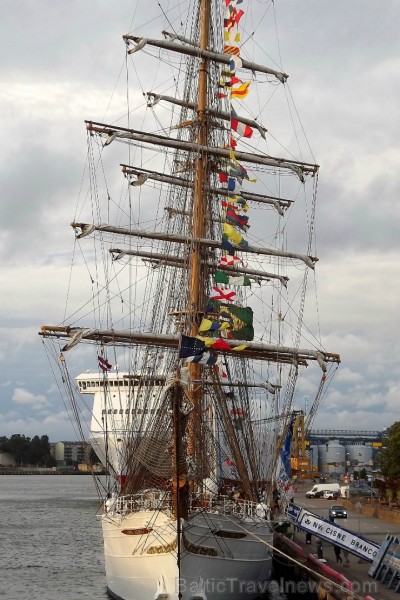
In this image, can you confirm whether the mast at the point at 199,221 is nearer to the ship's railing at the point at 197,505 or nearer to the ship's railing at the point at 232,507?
the ship's railing at the point at 197,505

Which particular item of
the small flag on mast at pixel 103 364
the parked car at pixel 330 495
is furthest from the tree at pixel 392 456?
the small flag on mast at pixel 103 364

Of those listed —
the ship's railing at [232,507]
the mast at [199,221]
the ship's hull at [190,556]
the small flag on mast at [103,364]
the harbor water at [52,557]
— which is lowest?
the harbor water at [52,557]

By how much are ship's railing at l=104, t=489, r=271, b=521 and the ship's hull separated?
234mm

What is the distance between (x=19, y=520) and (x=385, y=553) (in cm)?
4782

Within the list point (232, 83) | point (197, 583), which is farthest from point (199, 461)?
point (232, 83)

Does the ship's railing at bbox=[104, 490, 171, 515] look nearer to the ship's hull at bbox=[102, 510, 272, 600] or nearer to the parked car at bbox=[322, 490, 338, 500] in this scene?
the ship's hull at bbox=[102, 510, 272, 600]

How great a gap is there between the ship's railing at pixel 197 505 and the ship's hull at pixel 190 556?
234mm

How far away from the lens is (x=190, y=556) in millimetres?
27969

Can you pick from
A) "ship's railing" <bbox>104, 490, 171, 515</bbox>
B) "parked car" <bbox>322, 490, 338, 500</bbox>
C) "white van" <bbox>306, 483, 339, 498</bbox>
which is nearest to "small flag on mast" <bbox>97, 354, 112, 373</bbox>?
"ship's railing" <bbox>104, 490, 171, 515</bbox>

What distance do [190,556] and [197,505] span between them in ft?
6.91

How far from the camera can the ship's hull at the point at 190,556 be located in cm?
2795

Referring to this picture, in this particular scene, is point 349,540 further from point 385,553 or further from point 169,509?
point 169,509

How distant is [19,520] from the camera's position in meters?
72.7

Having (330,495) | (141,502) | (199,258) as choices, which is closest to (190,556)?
(141,502)
